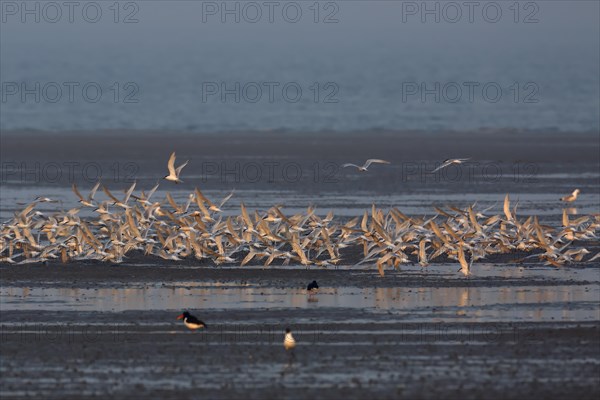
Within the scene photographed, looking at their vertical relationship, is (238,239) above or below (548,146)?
below

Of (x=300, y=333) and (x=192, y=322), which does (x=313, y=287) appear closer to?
Answer: (x=300, y=333)

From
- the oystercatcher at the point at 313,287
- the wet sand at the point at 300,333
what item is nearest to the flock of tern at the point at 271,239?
the wet sand at the point at 300,333

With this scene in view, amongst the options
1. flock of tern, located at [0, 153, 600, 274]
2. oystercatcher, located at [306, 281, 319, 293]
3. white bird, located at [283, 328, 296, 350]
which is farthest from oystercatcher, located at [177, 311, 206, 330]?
flock of tern, located at [0, 153, 600, 274]

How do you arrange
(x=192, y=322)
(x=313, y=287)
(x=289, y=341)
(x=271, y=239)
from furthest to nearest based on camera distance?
(x=271, y=239), (x=313, y=287), (x=192, y=322), (x=289, y=341)

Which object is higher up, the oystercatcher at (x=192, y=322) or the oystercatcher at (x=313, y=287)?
the oystercatcher at (x=313, y=287)

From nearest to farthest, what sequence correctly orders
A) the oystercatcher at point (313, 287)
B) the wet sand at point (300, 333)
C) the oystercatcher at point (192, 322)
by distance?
the wet sand at point (300, 333) → the oystercatcher at point (192, 322) → the oystercatcher at point (313, 287)

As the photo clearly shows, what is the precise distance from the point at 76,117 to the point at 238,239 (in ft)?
197

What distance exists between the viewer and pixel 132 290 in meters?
15.8

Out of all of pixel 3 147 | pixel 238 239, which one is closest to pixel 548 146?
pixel 3 147

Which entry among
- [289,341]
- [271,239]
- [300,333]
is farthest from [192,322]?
Answer: [271,239]

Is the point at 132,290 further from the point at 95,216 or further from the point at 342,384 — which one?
the point at 95,216

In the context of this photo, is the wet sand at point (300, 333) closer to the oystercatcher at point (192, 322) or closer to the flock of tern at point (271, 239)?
the oystercatcher at point (192, 322)

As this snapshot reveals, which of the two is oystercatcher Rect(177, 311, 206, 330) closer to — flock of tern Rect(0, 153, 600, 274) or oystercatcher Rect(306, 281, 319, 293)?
oystercatcher Rect(306, 281, 319, 293)

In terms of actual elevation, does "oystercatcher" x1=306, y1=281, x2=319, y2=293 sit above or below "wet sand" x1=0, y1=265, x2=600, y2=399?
above
